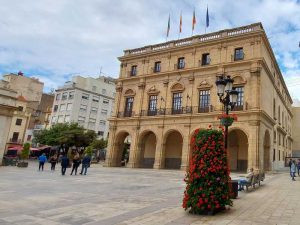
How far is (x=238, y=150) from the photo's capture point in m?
Answer: 25.7

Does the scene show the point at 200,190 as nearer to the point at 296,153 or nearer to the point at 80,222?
the point at 80,222

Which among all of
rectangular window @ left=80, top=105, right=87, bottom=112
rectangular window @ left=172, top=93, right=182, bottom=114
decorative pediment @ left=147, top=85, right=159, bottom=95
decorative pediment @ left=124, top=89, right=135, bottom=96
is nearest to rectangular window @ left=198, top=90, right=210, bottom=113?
rectangular window @ left=172, top=93, right=182, bottom=114

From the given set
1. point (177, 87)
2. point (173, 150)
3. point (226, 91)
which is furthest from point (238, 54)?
point (226, 91)

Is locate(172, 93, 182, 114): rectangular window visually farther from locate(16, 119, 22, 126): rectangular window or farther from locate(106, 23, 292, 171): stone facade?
locate(16, 119, 22, 126): rectangular window

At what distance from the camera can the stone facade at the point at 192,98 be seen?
23234 mm

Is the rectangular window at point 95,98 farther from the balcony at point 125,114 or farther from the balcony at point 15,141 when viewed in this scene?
the balcony at point 125,114

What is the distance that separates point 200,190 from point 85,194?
4.43 m

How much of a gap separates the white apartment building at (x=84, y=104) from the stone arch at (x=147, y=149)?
21736 millimetres

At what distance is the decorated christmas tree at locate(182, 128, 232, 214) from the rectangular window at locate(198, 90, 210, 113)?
60.8 feet

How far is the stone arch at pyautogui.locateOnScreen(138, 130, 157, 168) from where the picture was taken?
2867 cm

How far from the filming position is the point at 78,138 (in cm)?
3694

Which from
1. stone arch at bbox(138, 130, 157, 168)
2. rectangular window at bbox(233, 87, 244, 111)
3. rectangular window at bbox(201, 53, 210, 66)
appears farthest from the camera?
stone arch at bbox(138, 130, 157, 168)

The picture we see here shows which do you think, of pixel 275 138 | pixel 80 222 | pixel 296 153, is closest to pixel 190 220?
pixel 80 222

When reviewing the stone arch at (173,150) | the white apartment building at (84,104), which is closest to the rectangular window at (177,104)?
the stone arch at (173,150)
